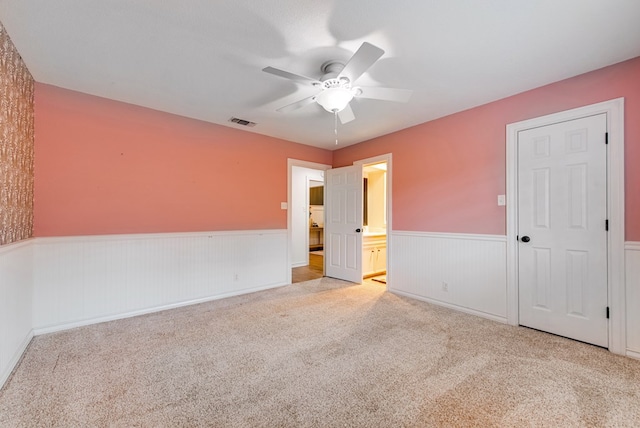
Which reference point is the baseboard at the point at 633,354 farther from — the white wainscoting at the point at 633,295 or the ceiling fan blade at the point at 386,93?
the ceiling fan blade at the point at 386,93

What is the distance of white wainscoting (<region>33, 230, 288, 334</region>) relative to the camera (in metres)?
2.69

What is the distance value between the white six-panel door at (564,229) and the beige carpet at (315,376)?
0.26 m

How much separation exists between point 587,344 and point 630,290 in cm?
58

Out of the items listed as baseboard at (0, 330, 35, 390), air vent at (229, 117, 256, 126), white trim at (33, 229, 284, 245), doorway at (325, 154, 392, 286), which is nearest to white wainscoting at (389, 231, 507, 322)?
doorway at (325, 154, 392, 286)

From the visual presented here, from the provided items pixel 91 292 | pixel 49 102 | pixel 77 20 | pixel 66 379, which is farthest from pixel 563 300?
pixel 49 102

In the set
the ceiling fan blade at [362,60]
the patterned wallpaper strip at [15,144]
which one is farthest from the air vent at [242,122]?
the ceiling fan blade at [362,60]

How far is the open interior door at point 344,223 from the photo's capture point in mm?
4586

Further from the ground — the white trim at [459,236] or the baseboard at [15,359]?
the white trim at [459,236]

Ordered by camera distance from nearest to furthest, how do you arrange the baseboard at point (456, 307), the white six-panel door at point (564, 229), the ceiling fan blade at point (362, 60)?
the ceiling fan blade at point (362, 60) → the white six-panel door at point (564, 229) → the baseboard at point (456, 307)

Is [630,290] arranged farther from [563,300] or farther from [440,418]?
[440,418]

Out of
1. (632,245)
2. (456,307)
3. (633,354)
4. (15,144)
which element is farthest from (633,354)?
(15,144)

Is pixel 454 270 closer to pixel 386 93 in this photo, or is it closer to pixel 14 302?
pixel 386 93

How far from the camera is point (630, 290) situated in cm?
222

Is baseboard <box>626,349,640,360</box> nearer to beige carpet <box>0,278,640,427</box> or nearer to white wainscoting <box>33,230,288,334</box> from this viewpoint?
beige carpet <box>0,278,640,427</box>
